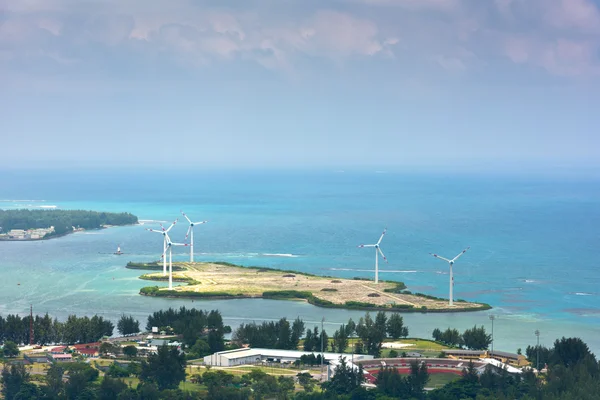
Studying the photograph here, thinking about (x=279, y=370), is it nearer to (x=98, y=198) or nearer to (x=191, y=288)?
(x=191, y=288)

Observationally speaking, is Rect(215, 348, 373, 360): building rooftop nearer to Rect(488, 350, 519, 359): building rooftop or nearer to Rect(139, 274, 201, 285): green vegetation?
Rect(488, 350, 519, 359): building rooftop

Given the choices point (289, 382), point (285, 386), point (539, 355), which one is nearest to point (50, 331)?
point (289, 382)

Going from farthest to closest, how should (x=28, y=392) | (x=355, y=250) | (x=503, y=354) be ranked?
(x=355, y=250)
(x=503, y=354)
(x=28, y=392)

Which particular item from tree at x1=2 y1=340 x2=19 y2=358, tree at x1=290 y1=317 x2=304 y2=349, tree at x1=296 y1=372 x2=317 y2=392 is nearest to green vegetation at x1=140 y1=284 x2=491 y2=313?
tree at x1=290 y1=317 x2=304 y2=349

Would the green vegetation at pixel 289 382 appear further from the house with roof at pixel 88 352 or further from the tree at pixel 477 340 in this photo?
the tree at pixel 477 340

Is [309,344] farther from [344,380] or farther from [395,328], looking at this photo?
[344,380]

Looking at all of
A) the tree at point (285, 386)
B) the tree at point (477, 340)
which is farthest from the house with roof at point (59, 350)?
the tree at point (477, 340)
